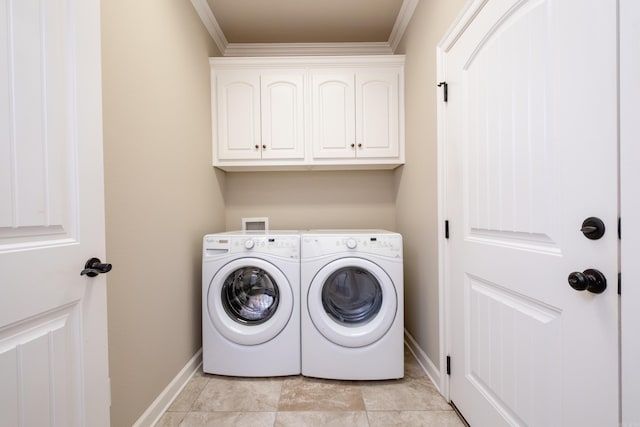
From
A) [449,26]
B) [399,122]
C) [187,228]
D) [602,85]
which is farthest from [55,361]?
[399,122]

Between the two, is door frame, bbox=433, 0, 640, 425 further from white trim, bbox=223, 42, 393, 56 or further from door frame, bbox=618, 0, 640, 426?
white trim, bbox=223, 42, 393, 56

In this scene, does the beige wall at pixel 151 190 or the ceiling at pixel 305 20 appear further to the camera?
the ceiling at pixel 305 20

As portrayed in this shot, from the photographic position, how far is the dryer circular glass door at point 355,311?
171 centimetres

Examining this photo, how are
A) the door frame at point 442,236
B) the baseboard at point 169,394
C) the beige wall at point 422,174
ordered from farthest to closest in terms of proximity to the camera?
the beige wall at point 422,174 < the door frame at point 442,236 < the baseboard at point 169,394

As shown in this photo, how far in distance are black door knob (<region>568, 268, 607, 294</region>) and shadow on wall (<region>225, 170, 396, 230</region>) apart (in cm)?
185

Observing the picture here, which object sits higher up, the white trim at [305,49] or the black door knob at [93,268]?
the white trim at [305,49]

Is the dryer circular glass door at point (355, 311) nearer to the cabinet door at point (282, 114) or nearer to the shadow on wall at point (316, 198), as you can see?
the shadow on wall at point (316, 198)

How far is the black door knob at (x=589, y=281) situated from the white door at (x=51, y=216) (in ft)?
4.56

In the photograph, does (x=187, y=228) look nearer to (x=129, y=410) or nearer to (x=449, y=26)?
(x=129, y=410)

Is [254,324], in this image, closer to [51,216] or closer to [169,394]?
[169,394]

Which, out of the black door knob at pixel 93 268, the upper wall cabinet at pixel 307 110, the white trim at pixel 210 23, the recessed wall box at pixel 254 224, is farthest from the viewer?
the recessed wall box at pixel 254 224

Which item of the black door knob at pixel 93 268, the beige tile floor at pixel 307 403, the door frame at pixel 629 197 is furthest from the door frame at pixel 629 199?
the black door knob at pixel 93 268

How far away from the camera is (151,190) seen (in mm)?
1421

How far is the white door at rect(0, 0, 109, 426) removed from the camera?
0.65 metres
